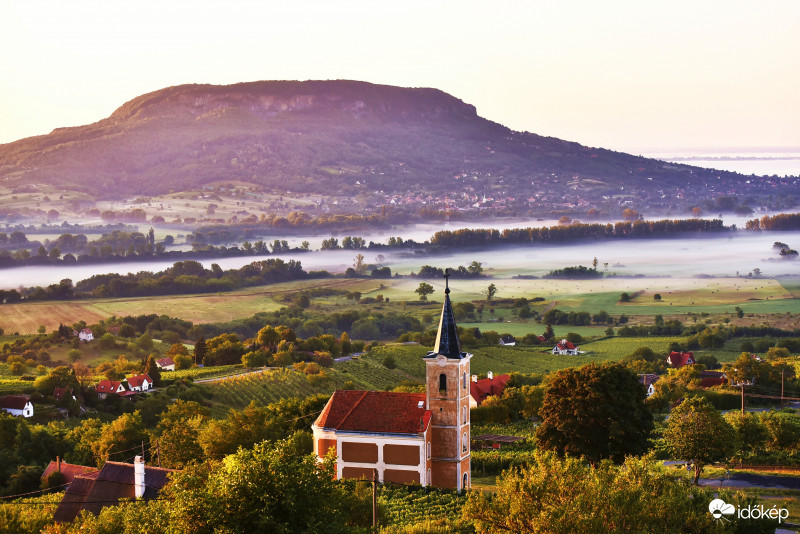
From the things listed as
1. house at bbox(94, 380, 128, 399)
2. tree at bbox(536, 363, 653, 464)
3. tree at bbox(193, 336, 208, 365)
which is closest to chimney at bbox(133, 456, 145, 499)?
tree at bbox(536, 363, 653, 464)

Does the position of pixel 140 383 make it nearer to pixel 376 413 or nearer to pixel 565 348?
pixel 376 413

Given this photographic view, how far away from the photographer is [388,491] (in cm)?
3888

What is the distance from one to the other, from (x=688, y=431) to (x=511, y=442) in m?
11.9

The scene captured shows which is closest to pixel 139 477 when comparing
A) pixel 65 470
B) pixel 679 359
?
pixel 65 470

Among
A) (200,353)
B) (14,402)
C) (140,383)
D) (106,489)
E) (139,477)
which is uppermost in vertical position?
(139,477)

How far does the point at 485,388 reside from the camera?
65.2m

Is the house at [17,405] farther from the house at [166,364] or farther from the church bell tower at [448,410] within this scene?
the church bell tower at [448,410]

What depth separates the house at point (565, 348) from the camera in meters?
97.1

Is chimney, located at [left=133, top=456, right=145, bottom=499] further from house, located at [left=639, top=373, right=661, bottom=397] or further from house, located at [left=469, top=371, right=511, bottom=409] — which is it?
house, located at [left=639, top=373, right=661, bottom=397]

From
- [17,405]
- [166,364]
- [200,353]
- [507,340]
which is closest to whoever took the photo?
[17,405]

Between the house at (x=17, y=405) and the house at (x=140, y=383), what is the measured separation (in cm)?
841

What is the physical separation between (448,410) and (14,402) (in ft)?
94.8

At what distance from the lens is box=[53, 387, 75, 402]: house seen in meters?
60.6

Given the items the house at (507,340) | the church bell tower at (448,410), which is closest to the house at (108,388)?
the church bell tower at (448,410)
